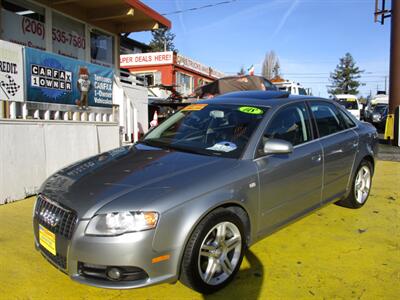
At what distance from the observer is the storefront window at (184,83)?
25081 millimetres

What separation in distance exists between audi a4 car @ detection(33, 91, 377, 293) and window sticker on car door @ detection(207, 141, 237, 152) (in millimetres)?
11

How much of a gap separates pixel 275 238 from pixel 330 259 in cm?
68

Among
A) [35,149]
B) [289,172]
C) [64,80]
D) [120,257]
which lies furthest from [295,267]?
[64,80]

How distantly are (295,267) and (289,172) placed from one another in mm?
894

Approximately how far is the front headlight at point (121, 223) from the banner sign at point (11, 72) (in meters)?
4.10

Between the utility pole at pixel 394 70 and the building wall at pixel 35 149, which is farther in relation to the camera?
the utility pole at pixel 394 70

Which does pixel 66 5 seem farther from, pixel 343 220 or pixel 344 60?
pixel 344 60

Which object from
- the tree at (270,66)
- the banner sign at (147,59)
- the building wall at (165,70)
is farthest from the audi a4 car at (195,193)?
the tree at (270,66)

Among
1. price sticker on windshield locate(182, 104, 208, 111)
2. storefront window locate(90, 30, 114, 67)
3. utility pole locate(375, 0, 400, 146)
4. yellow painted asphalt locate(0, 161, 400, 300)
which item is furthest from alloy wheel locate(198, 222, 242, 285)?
utility pole locate(375, 0, 400, 146)

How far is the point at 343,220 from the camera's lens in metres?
4.84

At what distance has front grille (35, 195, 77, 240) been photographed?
273 cm

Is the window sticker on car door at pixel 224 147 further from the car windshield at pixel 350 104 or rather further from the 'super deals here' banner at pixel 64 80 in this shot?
the car windshield at pixel 350 104

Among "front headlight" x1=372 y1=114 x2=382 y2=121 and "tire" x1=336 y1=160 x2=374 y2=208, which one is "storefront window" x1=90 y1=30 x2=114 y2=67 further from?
"front headlight" x1=372 y1=114 x2=382 y2=121

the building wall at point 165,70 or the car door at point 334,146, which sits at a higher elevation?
the building wall at point 165,70
